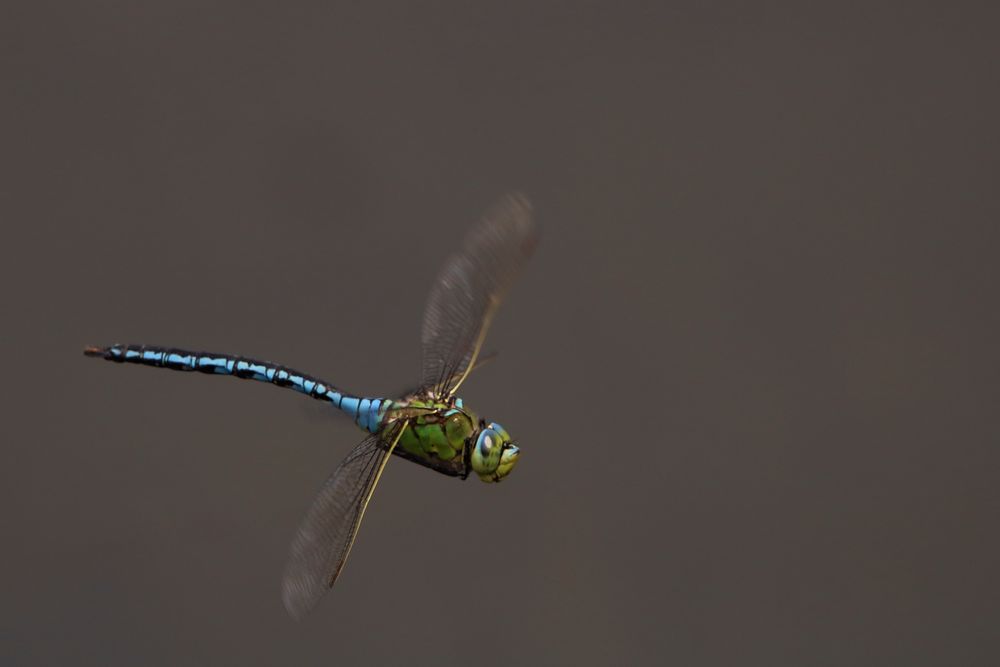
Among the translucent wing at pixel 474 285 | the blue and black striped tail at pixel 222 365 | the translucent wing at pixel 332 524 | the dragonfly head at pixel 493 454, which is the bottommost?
the translucent wing at pixel 332 524

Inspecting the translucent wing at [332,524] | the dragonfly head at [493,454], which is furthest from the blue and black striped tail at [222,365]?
the dragonfly head at [493,454]

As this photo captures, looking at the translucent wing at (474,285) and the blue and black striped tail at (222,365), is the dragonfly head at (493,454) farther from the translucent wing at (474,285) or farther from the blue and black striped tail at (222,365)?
→ the blue and black striped tail at (222,365)

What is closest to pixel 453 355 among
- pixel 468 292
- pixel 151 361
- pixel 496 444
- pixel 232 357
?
pixel 468 292

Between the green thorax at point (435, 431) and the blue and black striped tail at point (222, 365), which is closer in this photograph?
the green thorax at point (435, 431)

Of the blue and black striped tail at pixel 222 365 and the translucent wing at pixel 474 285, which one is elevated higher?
the translucent wing at pixel 474 285

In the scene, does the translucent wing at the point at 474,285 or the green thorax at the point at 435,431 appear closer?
the green thorax at the point at 435,431

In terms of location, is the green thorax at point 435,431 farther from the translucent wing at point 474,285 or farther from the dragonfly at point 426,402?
the translucent wing at point 474,285

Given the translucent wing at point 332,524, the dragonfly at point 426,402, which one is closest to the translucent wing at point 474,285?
the dragonfly at point 426,402
